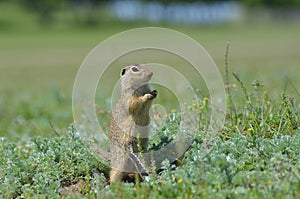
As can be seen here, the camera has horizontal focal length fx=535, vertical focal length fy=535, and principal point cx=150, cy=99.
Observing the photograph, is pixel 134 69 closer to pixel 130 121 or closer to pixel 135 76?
pixel 135 76

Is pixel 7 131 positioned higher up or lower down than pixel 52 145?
lower down

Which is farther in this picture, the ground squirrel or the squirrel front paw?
the ground squirrel

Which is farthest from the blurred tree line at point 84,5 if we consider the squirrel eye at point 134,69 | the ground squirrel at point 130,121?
the squirrel eye at point 134,69

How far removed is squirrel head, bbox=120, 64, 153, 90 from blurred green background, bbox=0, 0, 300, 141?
1.74 m

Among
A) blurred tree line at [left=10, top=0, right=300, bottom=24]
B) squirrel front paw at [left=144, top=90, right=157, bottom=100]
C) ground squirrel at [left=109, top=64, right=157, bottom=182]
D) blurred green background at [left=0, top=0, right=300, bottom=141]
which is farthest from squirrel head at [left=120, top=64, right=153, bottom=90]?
blurred tree line at [left=10, top=0, right=300, bottom=24]

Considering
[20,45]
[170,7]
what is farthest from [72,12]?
[20,45]

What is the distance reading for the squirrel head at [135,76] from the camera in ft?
14.2

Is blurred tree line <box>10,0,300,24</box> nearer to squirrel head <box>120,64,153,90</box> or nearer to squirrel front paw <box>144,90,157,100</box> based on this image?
squirrel head <box>120,64,153,90</box>

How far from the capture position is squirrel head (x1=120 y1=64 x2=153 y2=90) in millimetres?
4332

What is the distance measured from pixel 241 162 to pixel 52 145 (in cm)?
198

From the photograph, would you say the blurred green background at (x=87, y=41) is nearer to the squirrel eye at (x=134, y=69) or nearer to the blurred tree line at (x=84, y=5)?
the blurred tree line at (x=84, y=5)

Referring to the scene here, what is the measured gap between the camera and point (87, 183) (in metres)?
4.62

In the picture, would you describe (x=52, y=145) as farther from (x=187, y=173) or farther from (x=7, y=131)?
(x=7, y=131)

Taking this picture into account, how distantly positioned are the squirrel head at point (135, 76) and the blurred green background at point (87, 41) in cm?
174
